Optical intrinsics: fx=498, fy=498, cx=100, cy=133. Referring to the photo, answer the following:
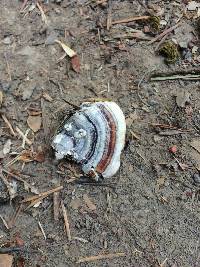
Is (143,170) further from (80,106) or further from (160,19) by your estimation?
(160,19)

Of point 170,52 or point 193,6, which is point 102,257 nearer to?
point 170,52

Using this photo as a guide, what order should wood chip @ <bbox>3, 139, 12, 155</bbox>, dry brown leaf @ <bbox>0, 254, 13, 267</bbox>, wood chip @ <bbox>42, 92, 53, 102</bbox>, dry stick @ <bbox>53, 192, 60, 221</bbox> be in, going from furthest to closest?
wood chip @ <bbox>42, 92, 53, 102</bbox> < wood chip @ <bbox>3, 139, 12, 155</bbox> < dry stick @ <bbox>53, 192, 60, 221</bbox> < dry brown leaf @ <bbox>0, 254, 13, 267</bbox>

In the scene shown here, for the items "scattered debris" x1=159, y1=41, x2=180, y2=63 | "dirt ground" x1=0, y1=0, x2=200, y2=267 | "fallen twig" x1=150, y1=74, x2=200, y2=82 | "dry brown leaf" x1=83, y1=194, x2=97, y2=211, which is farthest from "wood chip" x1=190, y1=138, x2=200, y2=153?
"dry brown leaf" x1=83, y1=194, x2=97, y2=211

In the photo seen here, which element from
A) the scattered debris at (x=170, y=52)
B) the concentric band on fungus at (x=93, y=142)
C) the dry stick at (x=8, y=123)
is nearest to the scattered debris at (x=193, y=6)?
the scattered debris at (x=170, y=52)

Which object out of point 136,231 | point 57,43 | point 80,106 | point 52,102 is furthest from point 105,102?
point 136,231

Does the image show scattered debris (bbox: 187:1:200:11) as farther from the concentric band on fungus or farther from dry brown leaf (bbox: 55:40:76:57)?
the concentric band on fungus
